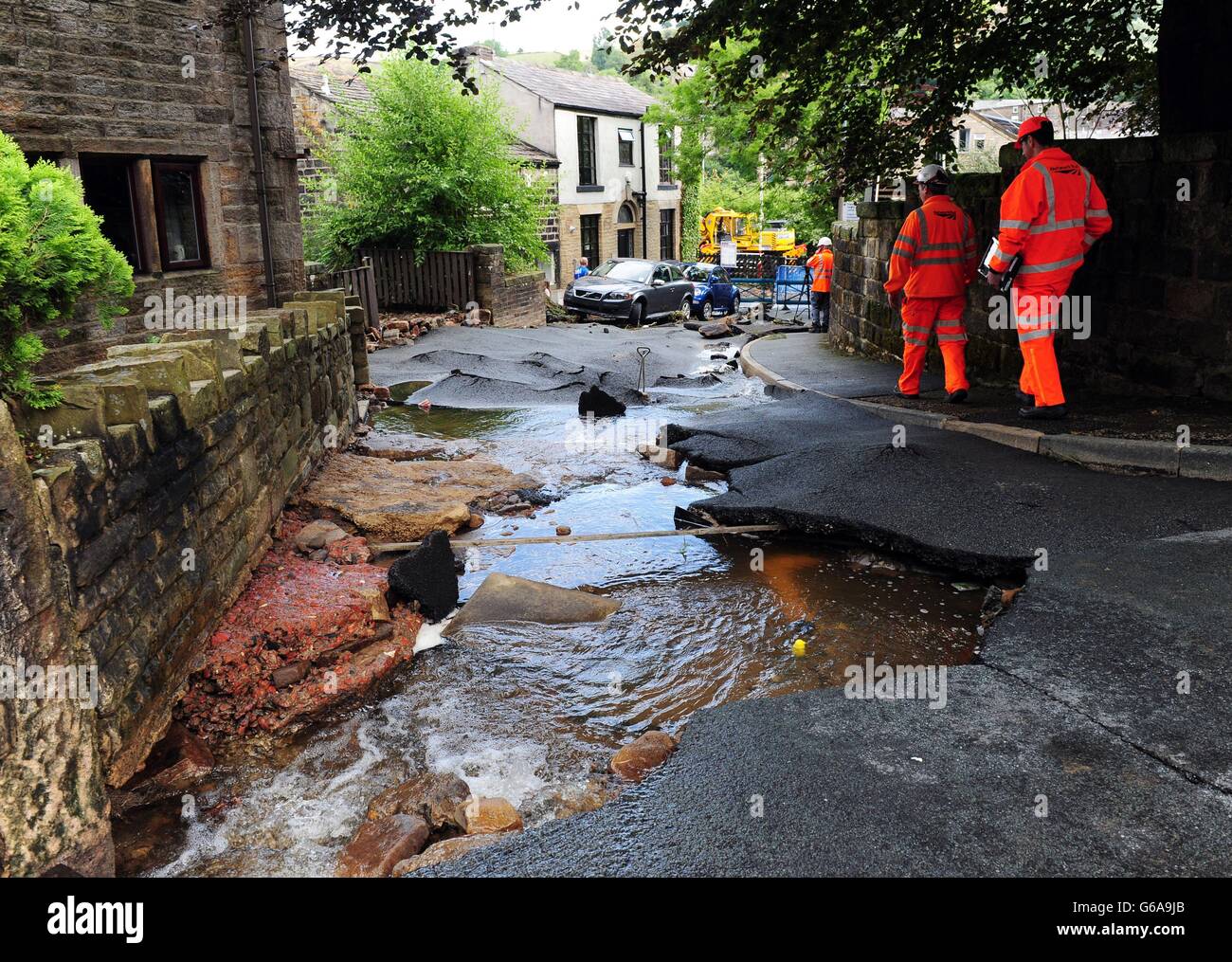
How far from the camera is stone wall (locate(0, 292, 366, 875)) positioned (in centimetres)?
287

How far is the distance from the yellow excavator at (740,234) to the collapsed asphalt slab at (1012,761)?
37654 mm

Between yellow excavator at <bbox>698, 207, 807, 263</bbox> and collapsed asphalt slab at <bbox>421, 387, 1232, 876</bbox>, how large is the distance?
3765 centimetres

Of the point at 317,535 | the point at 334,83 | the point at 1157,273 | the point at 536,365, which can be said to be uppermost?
the point at 334,83

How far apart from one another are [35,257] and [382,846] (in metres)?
2.36

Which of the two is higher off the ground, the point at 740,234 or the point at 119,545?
the point at 740,234

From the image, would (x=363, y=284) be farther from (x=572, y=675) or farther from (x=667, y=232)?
(x=667, y=232)

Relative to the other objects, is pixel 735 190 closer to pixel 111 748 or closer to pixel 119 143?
pixel 119 143

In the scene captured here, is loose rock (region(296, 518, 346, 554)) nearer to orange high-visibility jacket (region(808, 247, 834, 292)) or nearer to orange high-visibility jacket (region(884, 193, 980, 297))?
orange high-visibility jacket (region(884, 193, 980, 297))

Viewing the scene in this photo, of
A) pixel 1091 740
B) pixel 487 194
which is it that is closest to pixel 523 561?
pixel 1091 740

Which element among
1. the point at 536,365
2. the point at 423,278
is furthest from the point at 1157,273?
the point at 423,278

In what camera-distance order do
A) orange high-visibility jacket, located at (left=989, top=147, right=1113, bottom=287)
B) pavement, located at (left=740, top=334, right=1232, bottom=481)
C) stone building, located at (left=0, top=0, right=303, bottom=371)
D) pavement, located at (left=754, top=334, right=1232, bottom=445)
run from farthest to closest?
stone building, located at (left=0, top=0, right=303, bottom=371), orange high-visibility jacket, located at (left=989, top=147, right=1113, bottom=287), pavement, located at (left=754, top=334, right=1232, bottom=445), pavement, located at (left=740, top=334, right=1232, bottom=481)

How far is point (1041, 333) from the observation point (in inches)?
277

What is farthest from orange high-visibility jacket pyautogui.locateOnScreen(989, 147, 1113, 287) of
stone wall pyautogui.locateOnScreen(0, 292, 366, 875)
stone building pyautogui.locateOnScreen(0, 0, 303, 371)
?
stone building pyautogui.locateOnScreen(0, 0, 303, 371)

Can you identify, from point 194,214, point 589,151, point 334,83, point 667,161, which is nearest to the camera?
point 194,214
